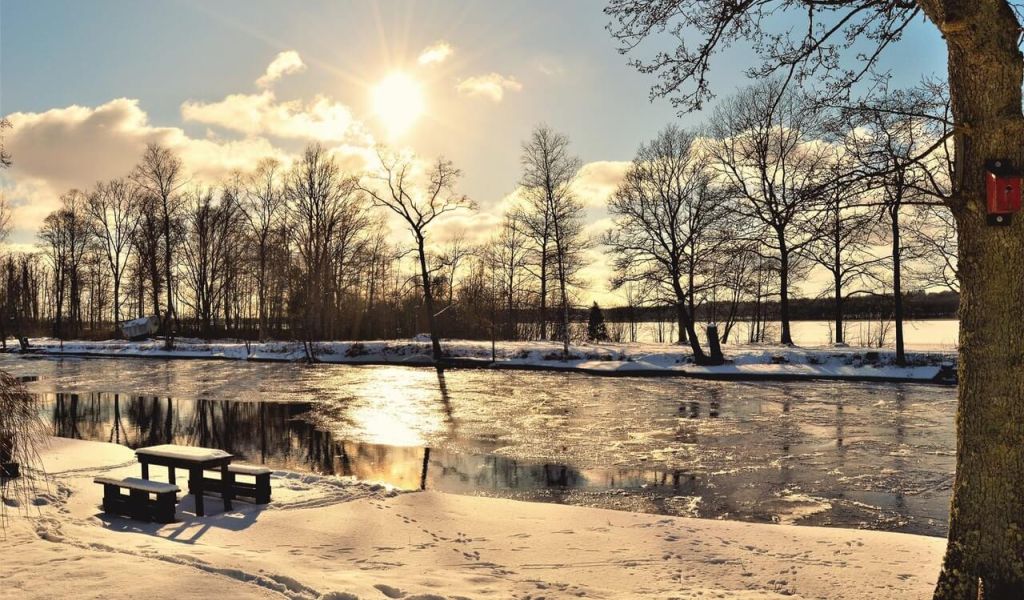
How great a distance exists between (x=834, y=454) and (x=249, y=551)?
9.92 m

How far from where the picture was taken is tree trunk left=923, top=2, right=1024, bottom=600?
4.45m

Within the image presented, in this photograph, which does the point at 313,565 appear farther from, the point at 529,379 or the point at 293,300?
the point at 293,300

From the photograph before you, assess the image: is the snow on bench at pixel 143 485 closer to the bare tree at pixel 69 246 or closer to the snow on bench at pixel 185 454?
the snow on bench at pixel 185 454

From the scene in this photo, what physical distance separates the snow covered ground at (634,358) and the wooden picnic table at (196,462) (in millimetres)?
21958

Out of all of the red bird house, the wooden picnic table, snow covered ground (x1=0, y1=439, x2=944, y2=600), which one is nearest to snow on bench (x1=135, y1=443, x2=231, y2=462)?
the wooden picnic table

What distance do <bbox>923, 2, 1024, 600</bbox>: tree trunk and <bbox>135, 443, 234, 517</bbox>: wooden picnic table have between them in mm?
7364

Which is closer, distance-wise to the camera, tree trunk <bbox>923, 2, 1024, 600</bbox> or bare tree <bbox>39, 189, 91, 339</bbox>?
tree trunk <bbox>923, 2, 1024, 600</bbox>

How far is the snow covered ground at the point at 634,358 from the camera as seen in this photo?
26625mm

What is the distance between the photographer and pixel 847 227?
239 inches

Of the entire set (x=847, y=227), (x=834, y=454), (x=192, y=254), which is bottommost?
(x=834, y=454)

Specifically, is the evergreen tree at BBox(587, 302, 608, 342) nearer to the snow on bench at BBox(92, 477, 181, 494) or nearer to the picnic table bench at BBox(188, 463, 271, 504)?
the picnic table bench at BBox(188, 463, 271, 504)

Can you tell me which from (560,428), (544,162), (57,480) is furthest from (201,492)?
(544,162)

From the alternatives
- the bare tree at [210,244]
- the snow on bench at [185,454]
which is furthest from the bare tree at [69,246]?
the snow on bench at [185,454]

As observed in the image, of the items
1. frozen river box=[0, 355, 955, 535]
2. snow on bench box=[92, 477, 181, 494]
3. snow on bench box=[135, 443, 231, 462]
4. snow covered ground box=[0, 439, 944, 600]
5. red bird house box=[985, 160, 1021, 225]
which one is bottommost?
frozen river box=[0, 355, 955, 535]
